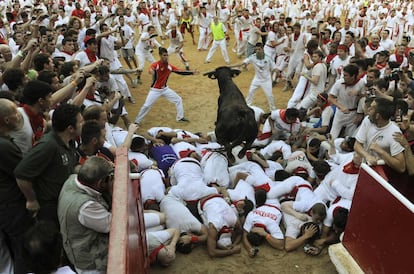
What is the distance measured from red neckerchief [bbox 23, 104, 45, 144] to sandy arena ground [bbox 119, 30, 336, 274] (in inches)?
81.8

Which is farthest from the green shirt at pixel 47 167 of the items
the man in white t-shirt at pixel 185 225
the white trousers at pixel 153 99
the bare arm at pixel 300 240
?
the white trousers at pixel 153 99

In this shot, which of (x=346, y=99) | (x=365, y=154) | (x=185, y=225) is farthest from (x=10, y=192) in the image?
(x=346, y=99)

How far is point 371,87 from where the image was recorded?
6.98m

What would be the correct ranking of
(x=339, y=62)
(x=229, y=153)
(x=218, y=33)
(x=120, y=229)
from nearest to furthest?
(x=120, y=229)
(x=229, y=153)
(x=339, y=62)
(x=218, y=33)

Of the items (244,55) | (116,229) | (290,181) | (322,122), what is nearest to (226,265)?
(290,181)

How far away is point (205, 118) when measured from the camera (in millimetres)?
9469

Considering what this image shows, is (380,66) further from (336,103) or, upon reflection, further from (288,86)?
(288,86)

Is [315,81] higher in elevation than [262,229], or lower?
higher

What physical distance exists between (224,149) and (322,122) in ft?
8.06

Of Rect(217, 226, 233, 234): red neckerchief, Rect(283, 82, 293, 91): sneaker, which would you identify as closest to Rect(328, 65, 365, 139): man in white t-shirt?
Rect(217, 226, 233, 234): red neckerchief

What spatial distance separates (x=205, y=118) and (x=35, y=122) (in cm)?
563

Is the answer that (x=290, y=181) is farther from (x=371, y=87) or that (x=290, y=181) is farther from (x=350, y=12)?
(x=350, y=12)

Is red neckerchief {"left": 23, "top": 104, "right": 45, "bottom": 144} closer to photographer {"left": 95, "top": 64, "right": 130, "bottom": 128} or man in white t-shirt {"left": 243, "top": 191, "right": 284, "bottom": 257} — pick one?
photographer {"left": 95, "top": 64, "right": 130, "bottom": 128}

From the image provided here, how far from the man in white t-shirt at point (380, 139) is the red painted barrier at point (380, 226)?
0.16 m
